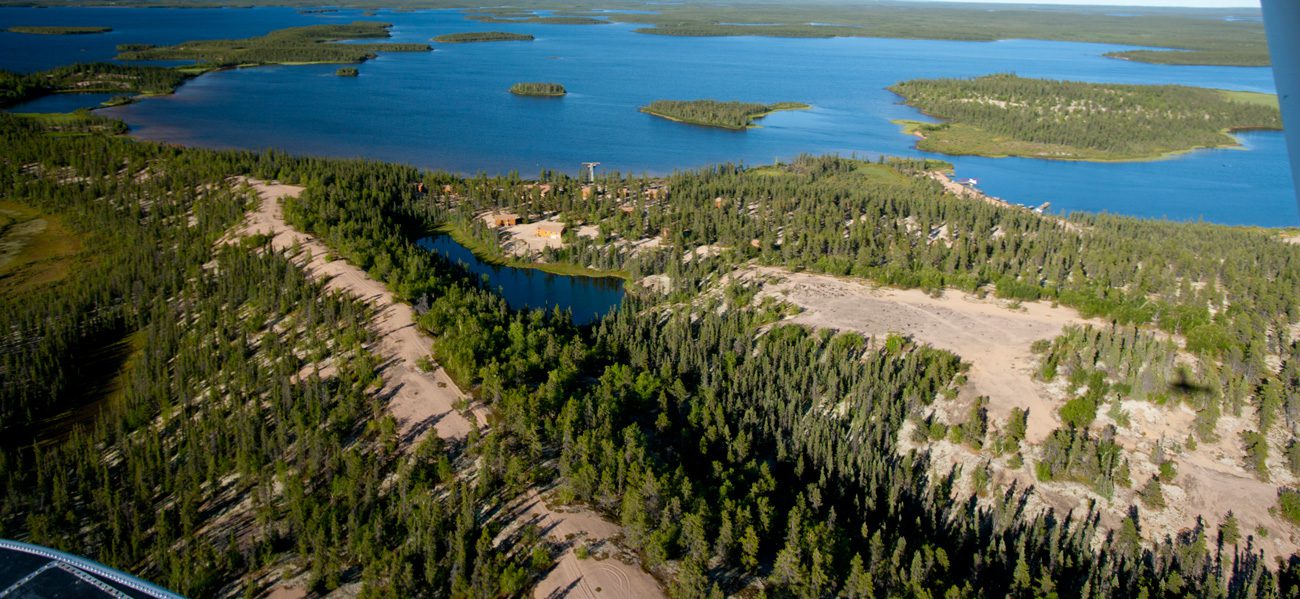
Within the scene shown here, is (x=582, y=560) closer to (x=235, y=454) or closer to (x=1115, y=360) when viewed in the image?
(x=235, y=454)

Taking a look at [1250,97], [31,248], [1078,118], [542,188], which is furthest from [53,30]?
[1250,97]

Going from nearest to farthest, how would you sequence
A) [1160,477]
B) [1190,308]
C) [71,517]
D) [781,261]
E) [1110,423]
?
[71,517] → [1160,477] → [1110,423] → [1190,308] → [781,261]

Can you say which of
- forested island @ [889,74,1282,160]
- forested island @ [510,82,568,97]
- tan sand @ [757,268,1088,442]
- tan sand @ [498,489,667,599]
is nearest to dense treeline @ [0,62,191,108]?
forested island @ [510,82,568,97]

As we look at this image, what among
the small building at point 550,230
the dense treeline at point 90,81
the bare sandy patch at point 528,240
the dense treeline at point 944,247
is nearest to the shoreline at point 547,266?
the dense treeline at point 944,247

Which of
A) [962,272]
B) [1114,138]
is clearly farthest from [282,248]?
[1114,138]

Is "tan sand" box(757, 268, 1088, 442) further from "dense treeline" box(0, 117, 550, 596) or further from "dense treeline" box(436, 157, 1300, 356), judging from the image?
"dense treeline" box(0, 117, 550, 596)

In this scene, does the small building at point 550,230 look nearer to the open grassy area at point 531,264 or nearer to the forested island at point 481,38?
the open grassy area at point 531,264

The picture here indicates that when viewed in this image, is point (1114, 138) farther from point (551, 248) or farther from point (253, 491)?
point (253, 491)
